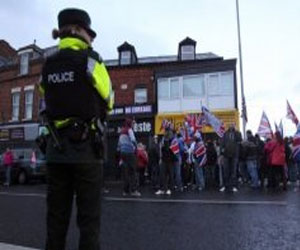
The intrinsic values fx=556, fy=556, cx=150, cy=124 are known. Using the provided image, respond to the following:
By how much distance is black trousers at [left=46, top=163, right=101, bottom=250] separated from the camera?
408cm

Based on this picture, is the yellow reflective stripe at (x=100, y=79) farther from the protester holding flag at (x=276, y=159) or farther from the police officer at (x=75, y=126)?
the protester holding flag at (x=276, y=159)

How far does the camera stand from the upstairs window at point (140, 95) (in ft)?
126

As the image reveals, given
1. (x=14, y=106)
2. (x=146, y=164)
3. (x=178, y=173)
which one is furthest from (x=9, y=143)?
(x=178, y=173)

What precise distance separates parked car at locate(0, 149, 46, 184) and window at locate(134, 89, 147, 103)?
12623 mm

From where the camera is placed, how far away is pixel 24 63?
4384 cm

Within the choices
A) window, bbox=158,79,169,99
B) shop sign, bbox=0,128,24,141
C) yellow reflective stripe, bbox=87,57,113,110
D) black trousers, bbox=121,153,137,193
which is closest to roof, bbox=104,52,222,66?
window, bbox=158,79,169,99

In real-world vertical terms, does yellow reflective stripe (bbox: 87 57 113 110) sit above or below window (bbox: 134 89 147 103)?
below

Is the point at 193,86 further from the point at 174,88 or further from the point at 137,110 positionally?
the point at 137,110

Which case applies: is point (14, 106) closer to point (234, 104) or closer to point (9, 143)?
point (9, 143)

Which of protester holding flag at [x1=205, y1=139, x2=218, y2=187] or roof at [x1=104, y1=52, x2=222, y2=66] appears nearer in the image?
protester holding flag at [x1=205, y1=139, x2=218, y2=187]

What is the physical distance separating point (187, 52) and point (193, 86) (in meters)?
5.13

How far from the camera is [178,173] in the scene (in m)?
16.3

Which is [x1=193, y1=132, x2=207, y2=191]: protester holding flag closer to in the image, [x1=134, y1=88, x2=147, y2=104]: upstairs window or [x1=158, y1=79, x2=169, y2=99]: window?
[x1=158, y1=79, x2=169, y2=99]: window

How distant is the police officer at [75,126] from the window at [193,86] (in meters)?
32.5
